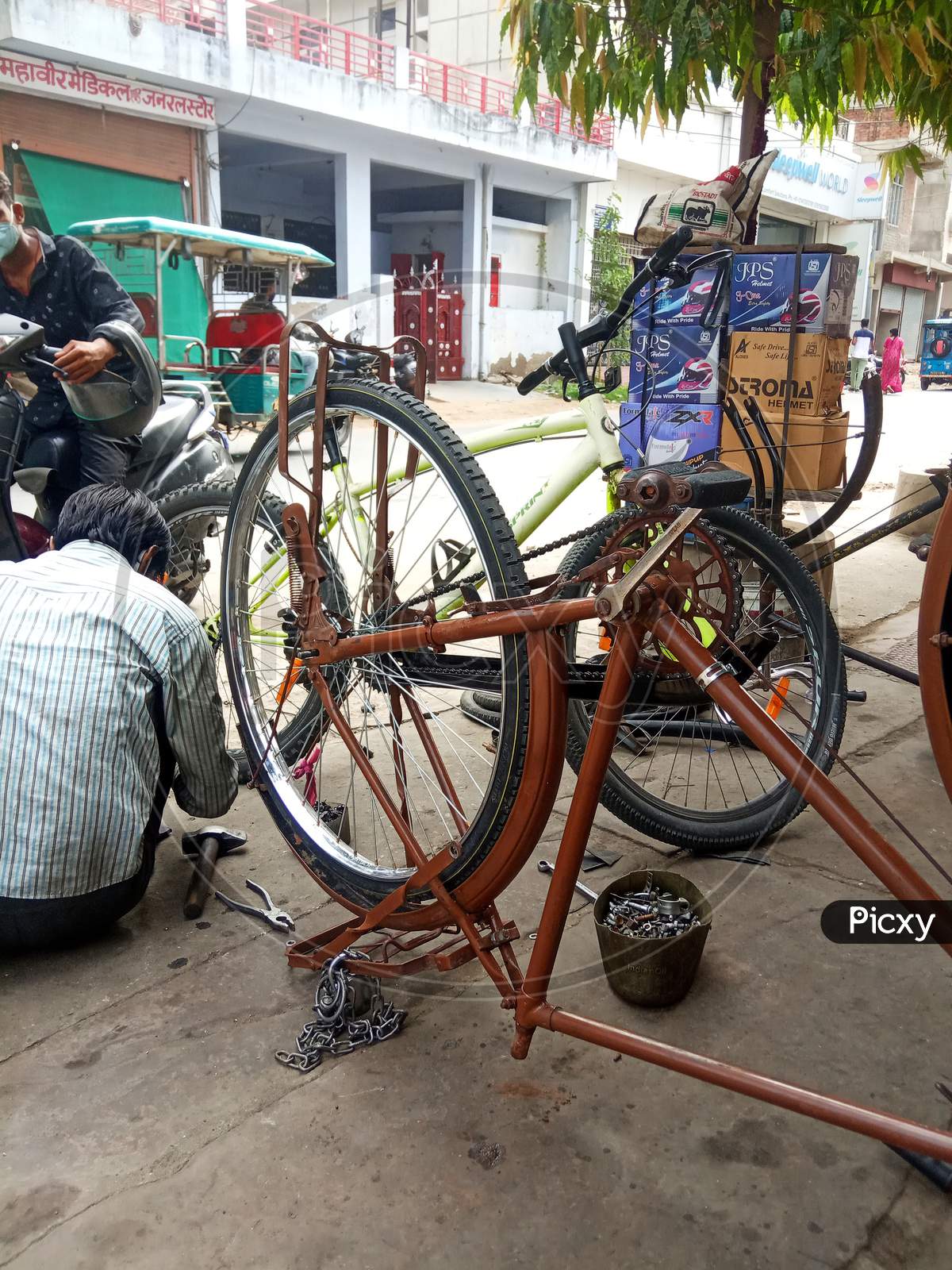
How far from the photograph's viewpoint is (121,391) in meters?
3.19

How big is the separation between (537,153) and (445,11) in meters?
5.34

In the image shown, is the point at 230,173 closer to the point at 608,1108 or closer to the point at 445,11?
the point at 445,11

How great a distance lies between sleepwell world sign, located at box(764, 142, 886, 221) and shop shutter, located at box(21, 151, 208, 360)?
45.2ft

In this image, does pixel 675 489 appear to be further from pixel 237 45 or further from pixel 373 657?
pixel 237 45

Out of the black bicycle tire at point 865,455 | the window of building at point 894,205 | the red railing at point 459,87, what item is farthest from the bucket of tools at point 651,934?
the window of building at point 894,205

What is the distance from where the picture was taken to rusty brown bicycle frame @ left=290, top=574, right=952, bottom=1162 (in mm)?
1395

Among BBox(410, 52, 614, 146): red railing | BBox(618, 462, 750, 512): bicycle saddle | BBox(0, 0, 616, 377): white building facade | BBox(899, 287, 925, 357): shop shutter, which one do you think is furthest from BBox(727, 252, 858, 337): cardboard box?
BBox(899, 287, 925, 357): shop shutter

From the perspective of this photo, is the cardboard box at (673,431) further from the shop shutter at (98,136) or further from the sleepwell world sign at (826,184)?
the sleepwell world sign at (826,184)

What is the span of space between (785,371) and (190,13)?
1202 cm

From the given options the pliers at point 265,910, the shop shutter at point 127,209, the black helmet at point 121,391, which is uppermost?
the shop shutter at point 127,209

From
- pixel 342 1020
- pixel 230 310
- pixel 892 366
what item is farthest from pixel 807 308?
pixel 892 366

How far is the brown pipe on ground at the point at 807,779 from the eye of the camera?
1.47 meters

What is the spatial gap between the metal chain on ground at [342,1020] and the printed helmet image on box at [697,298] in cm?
Answer: 291

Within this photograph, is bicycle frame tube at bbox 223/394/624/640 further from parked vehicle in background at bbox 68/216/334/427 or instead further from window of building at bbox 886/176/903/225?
window of building at bbox 886/176/903/225
